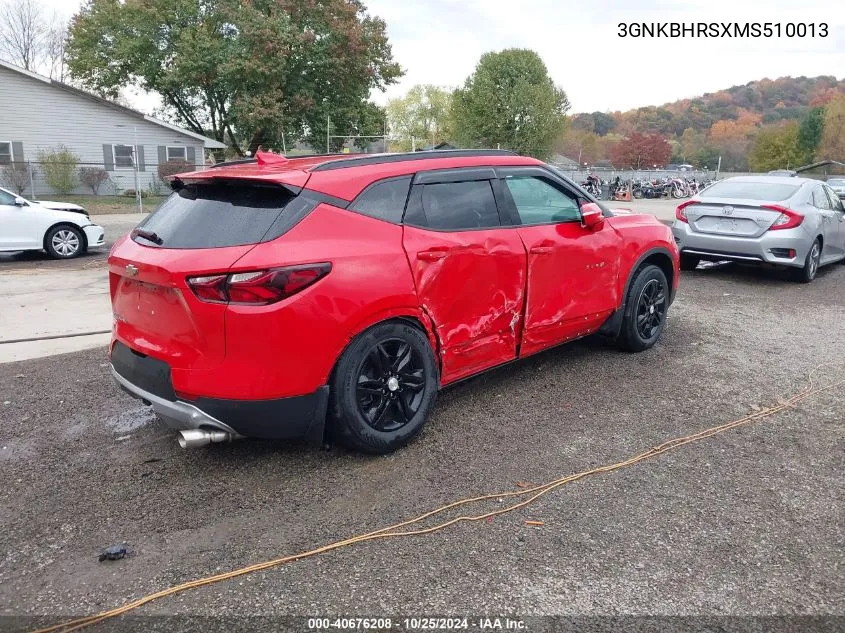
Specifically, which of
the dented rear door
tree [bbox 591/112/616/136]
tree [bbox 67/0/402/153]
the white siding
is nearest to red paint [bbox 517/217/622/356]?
the dented rear door

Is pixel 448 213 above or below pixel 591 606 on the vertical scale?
above

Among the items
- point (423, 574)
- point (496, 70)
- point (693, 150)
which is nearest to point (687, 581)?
A: point (423, 574)

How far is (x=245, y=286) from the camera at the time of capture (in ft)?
10.2

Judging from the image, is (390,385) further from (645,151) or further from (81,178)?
(645,151)

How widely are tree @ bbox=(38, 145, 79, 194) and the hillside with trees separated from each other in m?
41.4

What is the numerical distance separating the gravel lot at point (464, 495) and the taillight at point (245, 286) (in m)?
1.00

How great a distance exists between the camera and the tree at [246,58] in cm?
3039

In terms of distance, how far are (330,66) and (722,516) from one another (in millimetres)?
31983

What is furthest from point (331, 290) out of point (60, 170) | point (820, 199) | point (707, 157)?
point (707, 157)

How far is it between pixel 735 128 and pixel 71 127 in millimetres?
74664

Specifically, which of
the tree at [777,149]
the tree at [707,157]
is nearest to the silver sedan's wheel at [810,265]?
the tree at [777,149]

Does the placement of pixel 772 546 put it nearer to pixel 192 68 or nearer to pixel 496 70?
pixel 192 68

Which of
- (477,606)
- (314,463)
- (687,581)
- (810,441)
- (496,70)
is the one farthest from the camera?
(496,70)

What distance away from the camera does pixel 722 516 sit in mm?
3121
